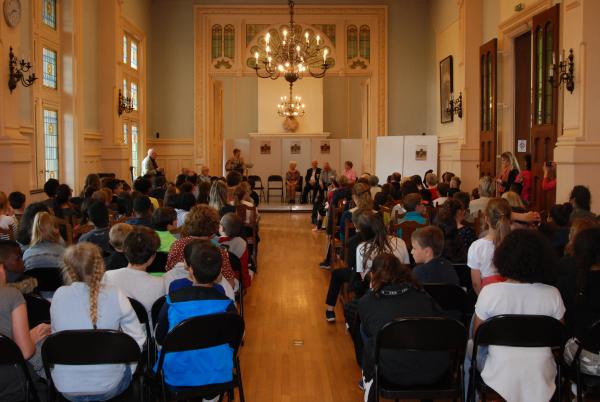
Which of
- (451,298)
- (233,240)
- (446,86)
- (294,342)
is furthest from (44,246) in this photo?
(446,86)

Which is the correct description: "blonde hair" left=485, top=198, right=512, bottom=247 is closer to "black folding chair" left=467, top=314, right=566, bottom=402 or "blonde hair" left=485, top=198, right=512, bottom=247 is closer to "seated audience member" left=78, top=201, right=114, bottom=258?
"black folding chair" left=467, top=314, right=566, bottom=402

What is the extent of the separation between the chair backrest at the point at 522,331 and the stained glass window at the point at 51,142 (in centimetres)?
953

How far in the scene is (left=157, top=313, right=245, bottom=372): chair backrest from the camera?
3316 mm

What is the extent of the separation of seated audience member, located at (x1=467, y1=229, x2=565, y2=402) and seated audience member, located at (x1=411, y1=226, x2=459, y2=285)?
1008mm

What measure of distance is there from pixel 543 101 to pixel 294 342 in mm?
6385

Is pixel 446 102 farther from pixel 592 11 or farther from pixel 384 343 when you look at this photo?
pixel 384 343

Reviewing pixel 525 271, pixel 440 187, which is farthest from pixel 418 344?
pixel 440 187

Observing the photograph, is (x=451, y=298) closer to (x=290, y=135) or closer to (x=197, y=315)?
(x=197, y=315)

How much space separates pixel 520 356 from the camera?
11.1 ft

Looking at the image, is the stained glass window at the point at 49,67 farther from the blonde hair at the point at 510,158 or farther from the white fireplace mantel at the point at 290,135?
the white fireplace mantel at the point at 290,135

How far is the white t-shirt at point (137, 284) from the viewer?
4.03m

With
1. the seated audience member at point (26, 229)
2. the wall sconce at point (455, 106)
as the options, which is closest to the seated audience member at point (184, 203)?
the seated audience member at point (26, 229)

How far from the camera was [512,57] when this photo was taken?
1219 centimetres

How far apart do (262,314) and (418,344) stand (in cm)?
363
